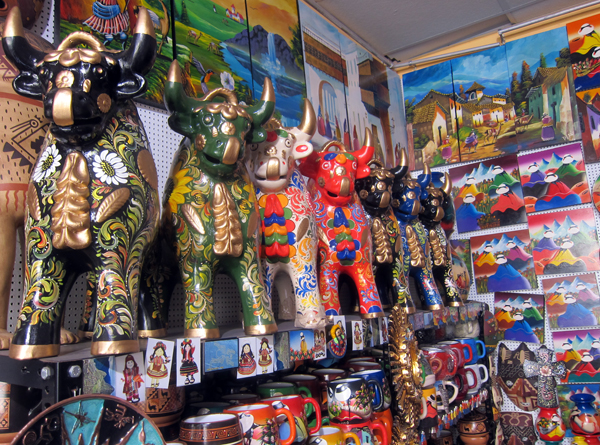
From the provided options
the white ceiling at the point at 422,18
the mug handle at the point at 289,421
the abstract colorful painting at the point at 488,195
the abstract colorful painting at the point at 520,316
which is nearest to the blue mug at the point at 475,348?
the abstract colorful painting at the point at 520,316

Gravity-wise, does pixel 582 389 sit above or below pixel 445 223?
below

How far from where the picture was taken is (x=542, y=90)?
8.47 feet

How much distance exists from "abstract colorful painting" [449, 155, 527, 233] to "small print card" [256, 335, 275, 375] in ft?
6.78

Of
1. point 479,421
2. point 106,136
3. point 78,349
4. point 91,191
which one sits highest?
point 106,136

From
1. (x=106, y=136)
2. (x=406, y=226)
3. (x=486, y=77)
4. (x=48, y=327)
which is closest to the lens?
(x=48, y=327)

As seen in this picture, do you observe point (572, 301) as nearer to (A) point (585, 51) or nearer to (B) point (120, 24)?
(A) point (585, 51)

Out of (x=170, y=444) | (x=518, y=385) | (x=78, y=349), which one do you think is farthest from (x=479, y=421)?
A: (x=78, y=349)

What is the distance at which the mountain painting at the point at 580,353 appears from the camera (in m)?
2.35

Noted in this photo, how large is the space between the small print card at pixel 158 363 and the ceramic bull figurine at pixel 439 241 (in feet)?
4.70

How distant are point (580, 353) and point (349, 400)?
1819mm

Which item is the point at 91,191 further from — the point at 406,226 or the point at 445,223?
the point at 445,223

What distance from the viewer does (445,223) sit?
224cm

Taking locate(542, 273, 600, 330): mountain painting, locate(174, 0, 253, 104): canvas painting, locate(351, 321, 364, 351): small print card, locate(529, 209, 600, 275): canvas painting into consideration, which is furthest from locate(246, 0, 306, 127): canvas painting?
locate(542, 273, 600, 330): mountain painting

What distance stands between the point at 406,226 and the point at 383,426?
2.64 ft
